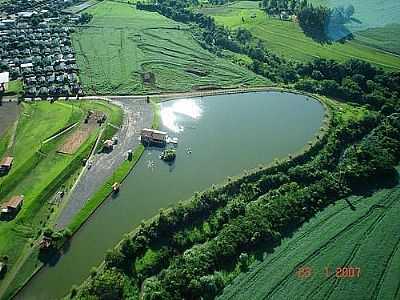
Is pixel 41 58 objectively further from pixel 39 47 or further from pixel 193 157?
pixel 193 157

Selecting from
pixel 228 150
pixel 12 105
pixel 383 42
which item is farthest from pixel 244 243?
pixel 383 42

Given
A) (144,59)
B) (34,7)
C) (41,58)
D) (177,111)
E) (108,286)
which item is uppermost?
(34,7)

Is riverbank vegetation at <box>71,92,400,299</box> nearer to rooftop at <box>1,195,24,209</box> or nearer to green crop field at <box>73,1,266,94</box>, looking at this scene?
rooftop at <box>1,195,24,209</box>

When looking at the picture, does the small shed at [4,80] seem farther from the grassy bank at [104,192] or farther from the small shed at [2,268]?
the small shed at [2,268]

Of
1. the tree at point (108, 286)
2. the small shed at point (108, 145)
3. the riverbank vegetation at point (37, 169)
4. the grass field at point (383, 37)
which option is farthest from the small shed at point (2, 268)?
the grass field at point (383, 37)

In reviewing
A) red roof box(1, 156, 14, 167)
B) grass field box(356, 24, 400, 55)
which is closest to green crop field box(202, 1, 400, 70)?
grass field box(356, 24, 400, 55)

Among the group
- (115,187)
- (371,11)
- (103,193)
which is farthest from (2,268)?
(371,11)

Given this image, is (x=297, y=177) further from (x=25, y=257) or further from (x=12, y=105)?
(x=12, y=105)
